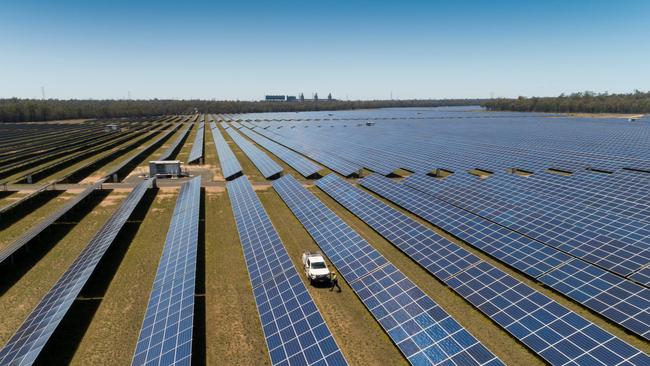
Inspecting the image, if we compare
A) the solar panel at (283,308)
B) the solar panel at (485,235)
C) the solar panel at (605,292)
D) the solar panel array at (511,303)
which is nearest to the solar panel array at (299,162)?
the solar panel at (485,235)

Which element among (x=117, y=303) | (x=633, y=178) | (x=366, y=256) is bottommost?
(x=117, y=303)

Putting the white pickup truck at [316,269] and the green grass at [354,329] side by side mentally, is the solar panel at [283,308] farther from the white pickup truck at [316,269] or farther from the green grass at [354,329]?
the green grass at [354,329]

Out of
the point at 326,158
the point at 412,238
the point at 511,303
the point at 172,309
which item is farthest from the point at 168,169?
the point at 511,303

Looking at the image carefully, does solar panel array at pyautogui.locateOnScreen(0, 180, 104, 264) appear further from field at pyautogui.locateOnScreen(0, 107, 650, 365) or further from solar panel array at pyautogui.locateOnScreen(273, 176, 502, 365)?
solar panel array at pyautogui.locateOnScreen(273, 176, 502, 365)

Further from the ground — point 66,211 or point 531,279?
point 66,211

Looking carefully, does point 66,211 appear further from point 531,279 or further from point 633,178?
point 633,178

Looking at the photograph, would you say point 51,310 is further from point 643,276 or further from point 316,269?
point 643,276

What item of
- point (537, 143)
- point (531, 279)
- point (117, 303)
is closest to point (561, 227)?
point (531, 279)

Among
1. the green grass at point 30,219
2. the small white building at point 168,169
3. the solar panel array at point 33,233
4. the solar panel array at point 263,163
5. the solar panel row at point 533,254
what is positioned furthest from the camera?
the small white building at point 168,169
